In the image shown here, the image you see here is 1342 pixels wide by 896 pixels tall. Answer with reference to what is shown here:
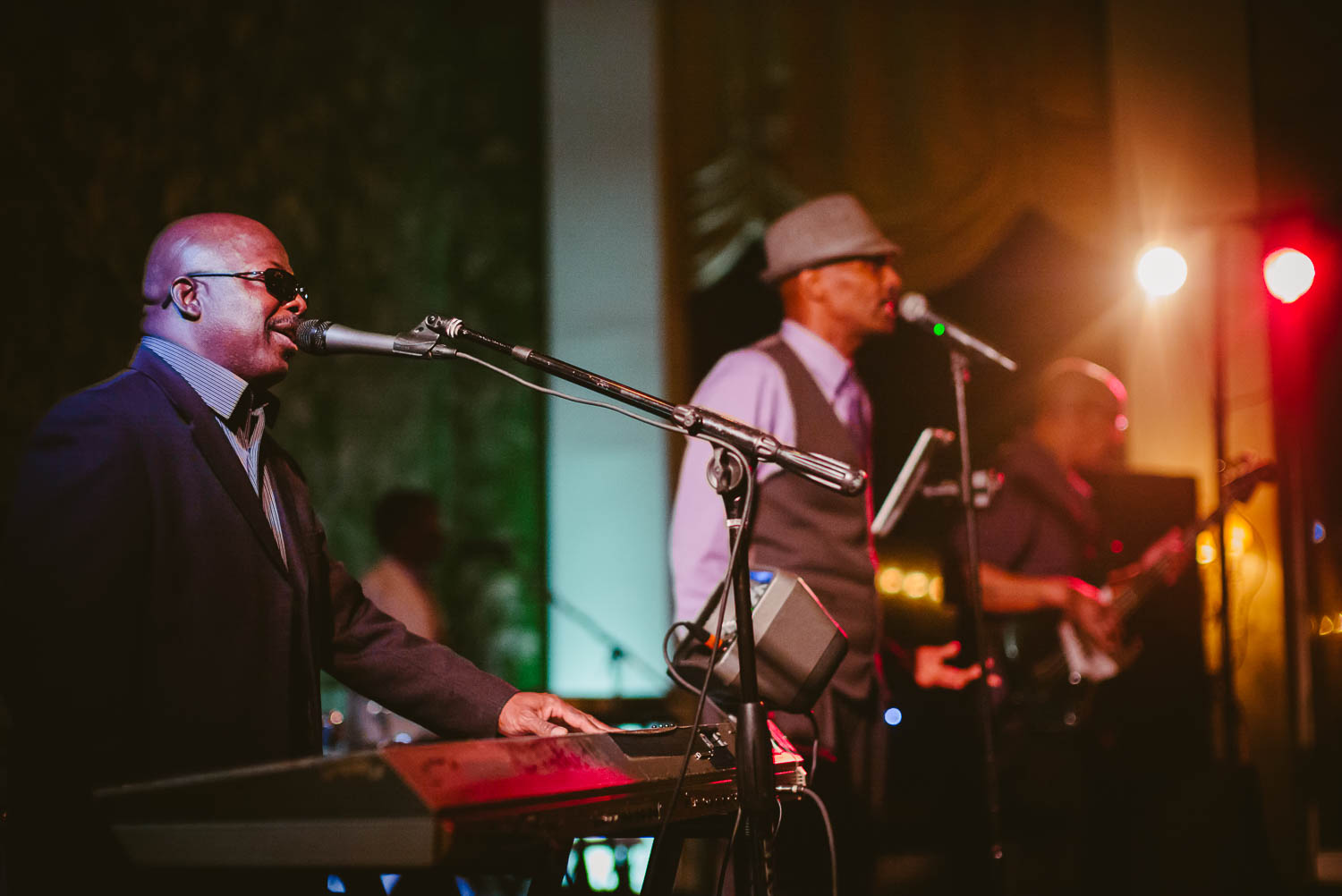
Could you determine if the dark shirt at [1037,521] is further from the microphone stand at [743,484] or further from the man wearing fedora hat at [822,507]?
the microphone stand at [743,484]

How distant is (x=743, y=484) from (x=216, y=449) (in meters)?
0.87

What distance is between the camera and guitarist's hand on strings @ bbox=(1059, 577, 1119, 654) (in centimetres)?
448

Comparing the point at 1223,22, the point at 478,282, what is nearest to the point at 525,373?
the point at 478,282

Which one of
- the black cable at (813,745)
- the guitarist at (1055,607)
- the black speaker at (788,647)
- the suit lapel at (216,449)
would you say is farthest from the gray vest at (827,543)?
→ the guitarist at (1055,607)

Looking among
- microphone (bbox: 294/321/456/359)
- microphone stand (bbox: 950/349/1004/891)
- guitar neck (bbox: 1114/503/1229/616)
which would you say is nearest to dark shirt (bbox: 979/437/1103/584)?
guitar neck (bbox: 1114/503/1229/616)

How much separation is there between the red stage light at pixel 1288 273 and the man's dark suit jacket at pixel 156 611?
4.65 m

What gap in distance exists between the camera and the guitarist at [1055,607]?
14.8ft

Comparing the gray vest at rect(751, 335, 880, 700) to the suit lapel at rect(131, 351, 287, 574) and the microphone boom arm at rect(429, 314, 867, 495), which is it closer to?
the microphone boom arm at rect(429, 314, 867, 495)

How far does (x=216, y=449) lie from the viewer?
1.92 metres

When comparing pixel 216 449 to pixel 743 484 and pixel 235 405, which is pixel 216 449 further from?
pixel 743 484

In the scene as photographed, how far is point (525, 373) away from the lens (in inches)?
227

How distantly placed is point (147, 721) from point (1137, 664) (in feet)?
13.8

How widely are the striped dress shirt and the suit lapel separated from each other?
0.10 feet

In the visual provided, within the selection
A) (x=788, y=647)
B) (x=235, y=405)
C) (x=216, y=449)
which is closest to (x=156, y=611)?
(x=216, y=449)
